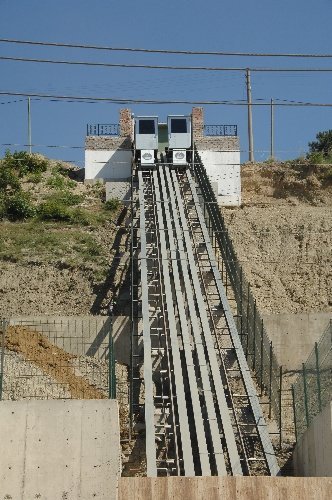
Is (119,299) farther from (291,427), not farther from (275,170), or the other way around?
(275,170)

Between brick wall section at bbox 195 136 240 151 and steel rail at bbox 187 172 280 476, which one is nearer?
steel rail at bbox 187 172 280 476

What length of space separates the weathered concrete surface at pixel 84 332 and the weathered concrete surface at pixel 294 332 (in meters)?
4.35

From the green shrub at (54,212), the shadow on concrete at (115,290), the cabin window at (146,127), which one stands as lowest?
the shadow on concrete at (115,290)

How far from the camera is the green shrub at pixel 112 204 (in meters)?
41.1

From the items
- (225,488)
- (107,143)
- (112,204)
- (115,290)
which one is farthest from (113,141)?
(225,488)

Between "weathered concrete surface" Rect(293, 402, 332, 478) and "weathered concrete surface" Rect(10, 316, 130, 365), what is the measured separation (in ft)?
27.7

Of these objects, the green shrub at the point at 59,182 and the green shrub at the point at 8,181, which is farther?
the green shrub at the point at 59,182

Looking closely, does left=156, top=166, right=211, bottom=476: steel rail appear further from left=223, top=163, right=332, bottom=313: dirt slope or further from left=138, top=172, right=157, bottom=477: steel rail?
left=223, top=163, right=332, bottom=313: dirt slope

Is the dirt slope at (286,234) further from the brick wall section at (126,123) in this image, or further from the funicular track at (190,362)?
the brick wall section at (126,123)

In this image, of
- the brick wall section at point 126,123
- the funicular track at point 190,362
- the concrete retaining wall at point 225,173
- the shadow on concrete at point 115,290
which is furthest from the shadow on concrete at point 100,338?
the brick wall section at point 126,123

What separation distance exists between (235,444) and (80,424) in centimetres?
411

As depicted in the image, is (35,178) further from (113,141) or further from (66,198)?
(113,141)

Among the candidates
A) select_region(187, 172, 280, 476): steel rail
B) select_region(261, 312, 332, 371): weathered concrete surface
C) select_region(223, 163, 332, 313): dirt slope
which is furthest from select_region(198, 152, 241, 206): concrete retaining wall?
select_region(261, 312, 332, 371): weathered concrete surface

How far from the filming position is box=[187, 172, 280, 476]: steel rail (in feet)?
73.5
